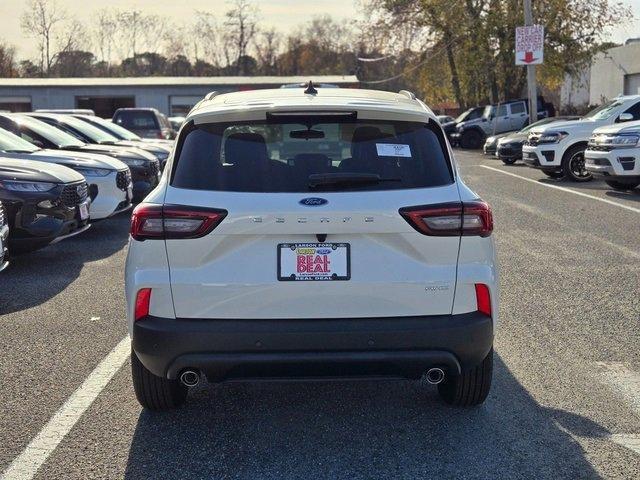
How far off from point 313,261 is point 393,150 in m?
0.73

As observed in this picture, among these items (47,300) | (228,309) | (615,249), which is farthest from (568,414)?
(615,249)

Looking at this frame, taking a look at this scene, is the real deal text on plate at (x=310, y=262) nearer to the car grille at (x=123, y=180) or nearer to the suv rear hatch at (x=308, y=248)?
the suv rear hatch at (x=308, y=248)

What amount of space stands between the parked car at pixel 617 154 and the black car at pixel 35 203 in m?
9.75

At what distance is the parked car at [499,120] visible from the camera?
33.6 metres

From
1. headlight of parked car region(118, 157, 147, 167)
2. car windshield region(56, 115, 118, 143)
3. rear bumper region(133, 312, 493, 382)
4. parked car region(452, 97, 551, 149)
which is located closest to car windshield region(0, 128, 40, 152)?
headlight of parked car region(118, 157, 147, 167)

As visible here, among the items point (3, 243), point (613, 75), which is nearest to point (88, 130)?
point (3, 243)

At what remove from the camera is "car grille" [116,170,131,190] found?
36.6 ft

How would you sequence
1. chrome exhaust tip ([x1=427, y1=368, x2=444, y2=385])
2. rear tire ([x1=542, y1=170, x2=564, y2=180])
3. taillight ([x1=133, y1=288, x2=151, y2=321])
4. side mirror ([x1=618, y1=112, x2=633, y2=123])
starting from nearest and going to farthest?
1. taillight ([x1=133, y1=288, x2=151, y2=321])
2. chrome exhaust tip ([x1=427, y1=368, x2=444, y2=385])
3. side mirror ([x1=618, y1=112, x2=633, y2=123])
4. rear tire ([x1=542, y1=170, x2=564, y2=180])

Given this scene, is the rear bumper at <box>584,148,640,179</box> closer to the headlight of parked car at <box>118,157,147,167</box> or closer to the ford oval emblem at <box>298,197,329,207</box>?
the headlight of parked car at <box>118,157,147,167</box>

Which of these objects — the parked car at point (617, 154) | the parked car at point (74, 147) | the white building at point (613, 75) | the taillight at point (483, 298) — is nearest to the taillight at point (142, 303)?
the taillight at point (483, 298)

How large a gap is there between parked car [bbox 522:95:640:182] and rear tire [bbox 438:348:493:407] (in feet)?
45.4

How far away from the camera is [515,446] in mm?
3943

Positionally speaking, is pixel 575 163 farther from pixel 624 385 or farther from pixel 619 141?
pixel 624 385

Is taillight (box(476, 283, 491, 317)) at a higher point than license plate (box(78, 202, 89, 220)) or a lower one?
higher
